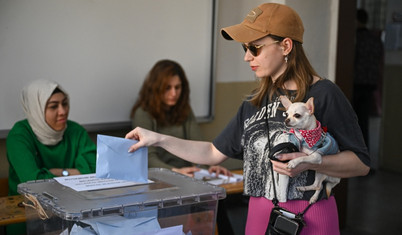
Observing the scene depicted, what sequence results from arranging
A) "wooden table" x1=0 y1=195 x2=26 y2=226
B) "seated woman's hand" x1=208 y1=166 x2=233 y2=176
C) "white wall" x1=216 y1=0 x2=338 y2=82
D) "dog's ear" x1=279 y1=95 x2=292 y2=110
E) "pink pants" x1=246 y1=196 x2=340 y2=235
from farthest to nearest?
"white wall" x1=216 y1=0 x2=338 y2=82 < "seated woman's hand" x1=208 y1=166 x2=233 y2=176 < "wooden table" x1=0 y1=195 x2=26 y2=226 < "pink pants" x1=246 y1=196 x2=340 y2=235 < "dog's ear" x1=279 y1=95 x2=292 y2=110

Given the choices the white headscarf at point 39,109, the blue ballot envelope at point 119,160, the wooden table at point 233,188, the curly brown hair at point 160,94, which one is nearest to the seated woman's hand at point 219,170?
the wooden table at point 233,188

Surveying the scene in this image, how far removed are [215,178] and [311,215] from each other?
1.74m

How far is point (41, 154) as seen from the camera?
3650 mm

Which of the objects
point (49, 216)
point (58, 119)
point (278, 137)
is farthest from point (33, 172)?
point (278, 137)

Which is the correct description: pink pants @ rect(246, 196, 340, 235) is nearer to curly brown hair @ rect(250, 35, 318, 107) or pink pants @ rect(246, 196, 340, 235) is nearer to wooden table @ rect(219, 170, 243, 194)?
curly brown hair @ rect(250, 35, 318, 107)

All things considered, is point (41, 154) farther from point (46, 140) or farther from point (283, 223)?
point (283, 223)

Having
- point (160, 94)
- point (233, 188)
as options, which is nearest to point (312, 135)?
point (233, 188)

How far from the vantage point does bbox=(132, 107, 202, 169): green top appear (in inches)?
167

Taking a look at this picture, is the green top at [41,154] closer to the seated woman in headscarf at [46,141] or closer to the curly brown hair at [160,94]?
the seated woman in headscarf at [46,141]

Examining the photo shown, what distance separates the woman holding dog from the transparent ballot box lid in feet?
0.55

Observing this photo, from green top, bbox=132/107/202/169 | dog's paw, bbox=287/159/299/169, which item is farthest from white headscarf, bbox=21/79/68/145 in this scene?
dog's paw, bbox=287/159/299/169

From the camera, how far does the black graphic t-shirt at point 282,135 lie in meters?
1.99

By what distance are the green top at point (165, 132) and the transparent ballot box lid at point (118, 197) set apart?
1942 millimetres

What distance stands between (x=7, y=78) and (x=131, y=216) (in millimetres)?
2291
